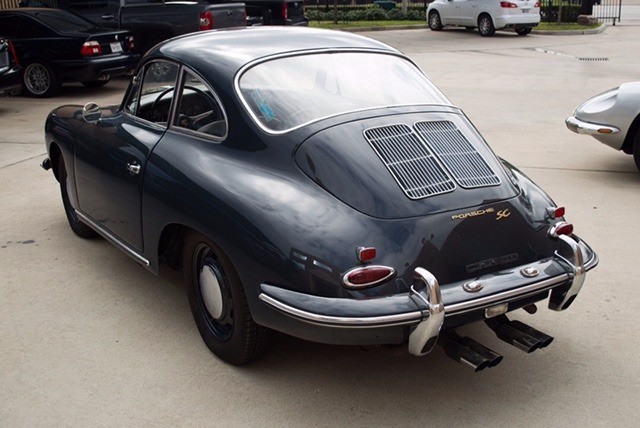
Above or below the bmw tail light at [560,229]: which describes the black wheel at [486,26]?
below

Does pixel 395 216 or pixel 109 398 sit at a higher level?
pixel 395 216

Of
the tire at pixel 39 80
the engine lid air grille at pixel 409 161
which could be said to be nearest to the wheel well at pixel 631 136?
the engine lid air grille at pixel 409 161

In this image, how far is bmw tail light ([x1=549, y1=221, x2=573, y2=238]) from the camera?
4.15 m

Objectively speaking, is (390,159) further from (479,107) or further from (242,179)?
(479,107)

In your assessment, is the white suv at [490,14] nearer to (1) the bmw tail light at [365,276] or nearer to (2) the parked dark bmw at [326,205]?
(2) the parked dark bmw at [326,205]

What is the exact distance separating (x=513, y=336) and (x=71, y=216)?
3774 mm

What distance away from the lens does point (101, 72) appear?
43.0 ft

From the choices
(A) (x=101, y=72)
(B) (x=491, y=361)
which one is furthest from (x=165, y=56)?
(A) (x=101, y=72)

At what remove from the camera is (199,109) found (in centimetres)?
472

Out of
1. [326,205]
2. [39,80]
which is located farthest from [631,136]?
[39,80]

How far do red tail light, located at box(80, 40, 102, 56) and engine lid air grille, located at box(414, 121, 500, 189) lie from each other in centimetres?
979

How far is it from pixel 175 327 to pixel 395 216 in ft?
5.53

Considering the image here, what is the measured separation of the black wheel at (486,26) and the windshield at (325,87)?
1947cm

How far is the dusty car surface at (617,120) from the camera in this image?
24.6 feet
